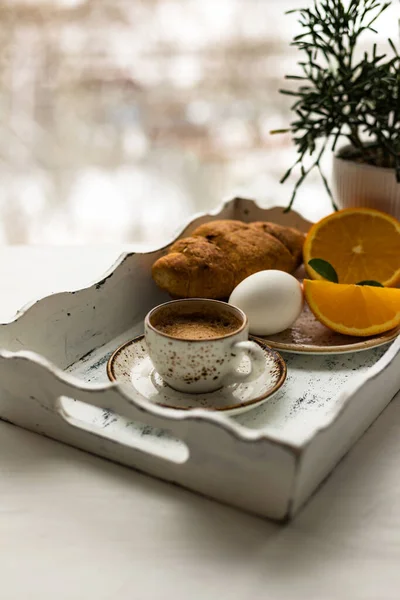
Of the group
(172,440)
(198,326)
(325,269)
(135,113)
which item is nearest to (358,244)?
(325,269)

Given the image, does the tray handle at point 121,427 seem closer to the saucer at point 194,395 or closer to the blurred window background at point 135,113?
the saucer at point 194,395

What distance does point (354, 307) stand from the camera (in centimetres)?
90

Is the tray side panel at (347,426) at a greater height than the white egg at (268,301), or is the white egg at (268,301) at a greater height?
the white egg at (268,301)

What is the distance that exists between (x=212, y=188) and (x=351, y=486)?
1.61 meters

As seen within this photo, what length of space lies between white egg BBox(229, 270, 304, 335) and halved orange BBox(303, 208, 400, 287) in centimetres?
14

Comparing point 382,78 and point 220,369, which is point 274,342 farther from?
point 382,78

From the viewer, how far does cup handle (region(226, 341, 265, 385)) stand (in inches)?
29.1

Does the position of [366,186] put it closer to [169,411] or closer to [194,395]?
[194,395]

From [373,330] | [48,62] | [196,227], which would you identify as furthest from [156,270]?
[48,62]

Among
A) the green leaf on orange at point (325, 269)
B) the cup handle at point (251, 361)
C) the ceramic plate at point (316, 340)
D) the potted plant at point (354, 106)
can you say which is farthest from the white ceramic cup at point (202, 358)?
the potted plant at point (354, 106)

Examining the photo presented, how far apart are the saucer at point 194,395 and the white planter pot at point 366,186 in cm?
42

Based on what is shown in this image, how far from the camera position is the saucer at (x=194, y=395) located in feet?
2.43

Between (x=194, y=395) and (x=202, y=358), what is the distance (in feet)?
0.19

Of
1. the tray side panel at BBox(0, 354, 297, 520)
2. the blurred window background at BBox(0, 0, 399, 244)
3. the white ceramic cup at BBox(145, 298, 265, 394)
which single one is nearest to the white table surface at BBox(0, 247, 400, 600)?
the tray side panel at BBox(0, 354, 297, 520)
